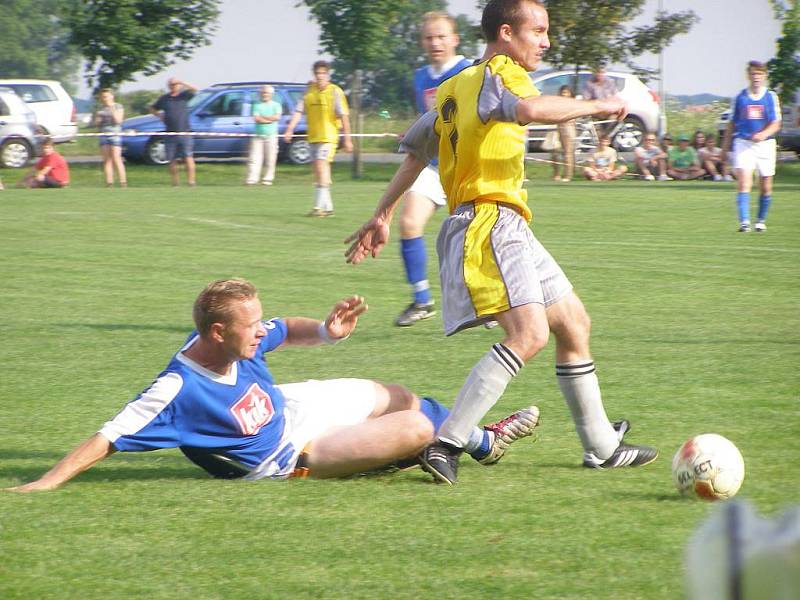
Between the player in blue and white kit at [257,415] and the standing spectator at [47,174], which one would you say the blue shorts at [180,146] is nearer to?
the standing spectator at [47,174]

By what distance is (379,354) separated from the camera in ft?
24.4

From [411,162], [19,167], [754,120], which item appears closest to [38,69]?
[19,167]

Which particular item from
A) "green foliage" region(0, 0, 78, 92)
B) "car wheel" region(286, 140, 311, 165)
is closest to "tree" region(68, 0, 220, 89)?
"car wheel" region(286, 140, 311, 165)

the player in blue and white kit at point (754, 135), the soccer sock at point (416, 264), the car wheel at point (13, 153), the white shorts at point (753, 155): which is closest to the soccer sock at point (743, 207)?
the player in blue and white kit at point (754, 135)

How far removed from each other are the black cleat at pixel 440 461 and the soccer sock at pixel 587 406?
1.68 feet

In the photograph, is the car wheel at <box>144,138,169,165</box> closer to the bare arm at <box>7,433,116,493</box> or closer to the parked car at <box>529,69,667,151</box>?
the parked car at <box>529,69,667,151</box>

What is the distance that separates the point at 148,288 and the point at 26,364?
10.6 ft

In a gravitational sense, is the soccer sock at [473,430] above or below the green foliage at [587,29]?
below

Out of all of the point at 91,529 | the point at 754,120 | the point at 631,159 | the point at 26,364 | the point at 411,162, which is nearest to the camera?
the point at 91,529

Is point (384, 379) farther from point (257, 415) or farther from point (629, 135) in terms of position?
point (629, 135)

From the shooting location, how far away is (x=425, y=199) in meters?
8.42

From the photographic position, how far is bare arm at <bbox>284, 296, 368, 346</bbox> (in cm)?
448

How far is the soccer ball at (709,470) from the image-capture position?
13.4ft

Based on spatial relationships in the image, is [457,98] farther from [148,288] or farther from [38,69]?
[38,69]
